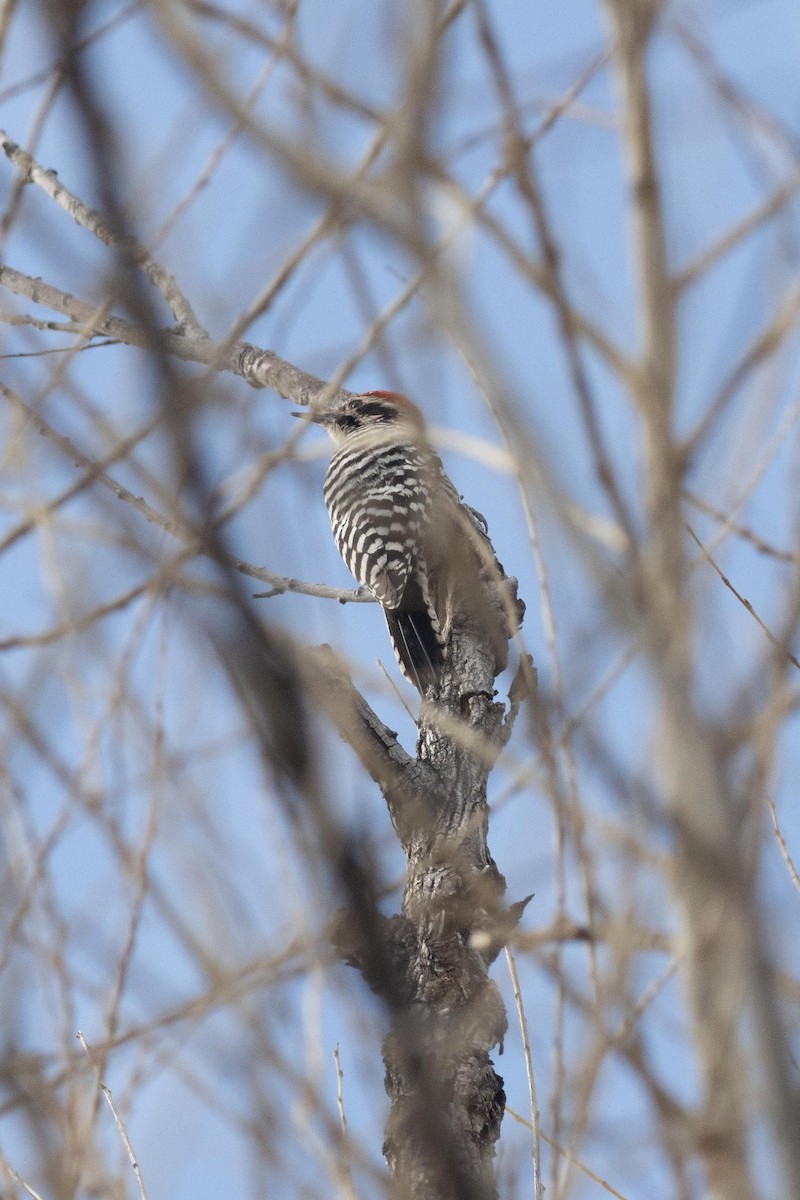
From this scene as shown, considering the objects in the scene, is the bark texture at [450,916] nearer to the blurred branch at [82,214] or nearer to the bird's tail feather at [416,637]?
the bird's tail feather at [416,637]

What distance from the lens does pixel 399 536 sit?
520 cm

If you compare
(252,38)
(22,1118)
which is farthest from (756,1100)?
(252,38)

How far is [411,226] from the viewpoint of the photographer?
3.69ft

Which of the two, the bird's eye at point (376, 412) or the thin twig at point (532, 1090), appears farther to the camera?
the bird's eye at point (376, 412)

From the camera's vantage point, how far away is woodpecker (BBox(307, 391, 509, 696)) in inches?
175

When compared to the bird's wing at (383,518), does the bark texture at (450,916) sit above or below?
below

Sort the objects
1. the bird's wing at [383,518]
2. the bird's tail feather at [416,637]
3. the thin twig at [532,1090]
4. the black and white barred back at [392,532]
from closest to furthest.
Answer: the thin twig at [532,1090] < the bird's tail feather at [416,637] < the black and white barred back at [392,532] < the bird's wing at [383,518]

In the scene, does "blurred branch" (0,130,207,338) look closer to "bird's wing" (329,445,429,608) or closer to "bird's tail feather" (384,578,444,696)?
"bird's wing" (329,445,429,608)

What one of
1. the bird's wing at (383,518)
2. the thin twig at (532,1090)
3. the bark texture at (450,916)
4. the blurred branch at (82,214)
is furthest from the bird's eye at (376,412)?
the thin twig at (532,1090)

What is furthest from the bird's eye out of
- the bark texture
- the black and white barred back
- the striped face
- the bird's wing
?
the bark texture

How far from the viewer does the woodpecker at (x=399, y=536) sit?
175 inches

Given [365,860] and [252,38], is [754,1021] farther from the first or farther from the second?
[252,38]

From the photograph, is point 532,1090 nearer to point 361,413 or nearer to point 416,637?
point 416,637

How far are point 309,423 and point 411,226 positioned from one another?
80cm
